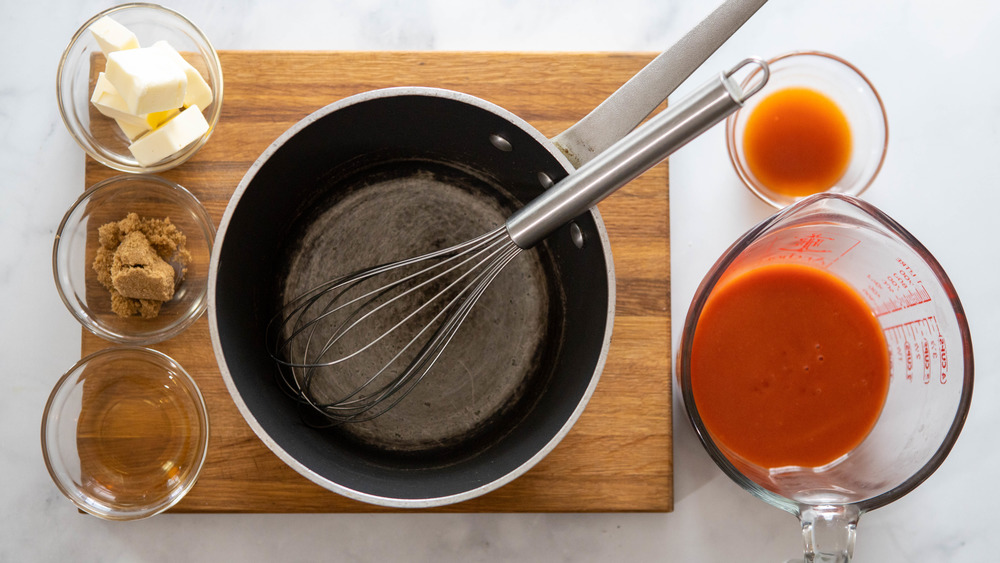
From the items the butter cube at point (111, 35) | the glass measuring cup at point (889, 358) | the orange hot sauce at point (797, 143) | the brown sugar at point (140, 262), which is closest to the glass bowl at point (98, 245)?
the brown sugar at point (140, 262)

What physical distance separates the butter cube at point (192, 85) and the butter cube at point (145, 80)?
15 mm

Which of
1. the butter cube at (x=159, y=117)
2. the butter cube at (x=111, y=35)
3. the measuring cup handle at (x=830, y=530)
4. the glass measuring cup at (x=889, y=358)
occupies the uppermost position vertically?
the butter cube at (x=111, y=35)

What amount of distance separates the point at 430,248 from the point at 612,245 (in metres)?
0.22

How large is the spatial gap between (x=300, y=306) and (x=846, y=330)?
0.61 metres

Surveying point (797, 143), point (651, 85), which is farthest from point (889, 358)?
point (651, 85)

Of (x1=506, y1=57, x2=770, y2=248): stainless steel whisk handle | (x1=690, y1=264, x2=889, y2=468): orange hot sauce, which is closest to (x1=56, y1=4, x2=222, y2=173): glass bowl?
(x1=506, y1=57, x2=770, y2=248): stainless steel whisk handle

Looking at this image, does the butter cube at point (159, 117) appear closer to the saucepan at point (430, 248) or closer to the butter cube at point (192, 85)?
the butter cube at point (192, 85)

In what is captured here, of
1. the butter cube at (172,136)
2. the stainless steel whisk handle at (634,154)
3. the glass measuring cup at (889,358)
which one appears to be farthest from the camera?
the butter cube at (172,136)

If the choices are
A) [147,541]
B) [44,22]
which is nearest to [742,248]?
[147,541]

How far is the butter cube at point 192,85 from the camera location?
750mm

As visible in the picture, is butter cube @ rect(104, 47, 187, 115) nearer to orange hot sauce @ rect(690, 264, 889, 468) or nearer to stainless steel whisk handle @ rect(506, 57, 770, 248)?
stainless steel whisk handle @ rect(506, 57, 770, 248)

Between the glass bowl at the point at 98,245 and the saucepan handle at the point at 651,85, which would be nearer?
the saucepan handle at the point at 651,85

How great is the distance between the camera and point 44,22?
864 millimetres

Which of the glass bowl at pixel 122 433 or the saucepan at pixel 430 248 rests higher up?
the saucepan at pixel 430 248
